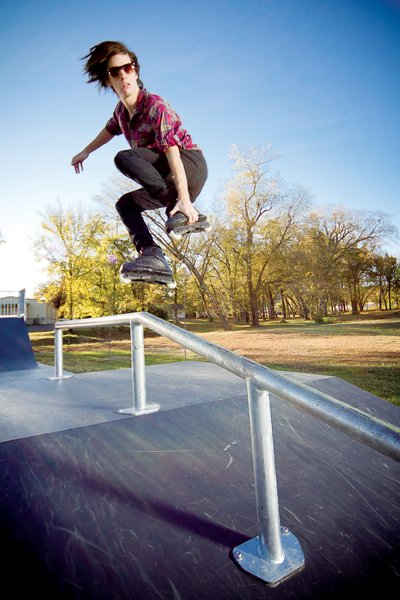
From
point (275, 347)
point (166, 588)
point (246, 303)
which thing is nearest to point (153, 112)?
point (166, 588)

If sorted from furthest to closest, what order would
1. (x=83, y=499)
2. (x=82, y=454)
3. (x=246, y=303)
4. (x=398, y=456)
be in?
(x=246, y=303), (x=82, y=454), (x=83, y=499), (x=398, y=456)

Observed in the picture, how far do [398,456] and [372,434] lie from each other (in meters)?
0.08

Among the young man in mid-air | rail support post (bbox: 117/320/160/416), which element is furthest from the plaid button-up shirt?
rail support post (bbox: 117/320/160/416)

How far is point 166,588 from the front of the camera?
122 centimetres

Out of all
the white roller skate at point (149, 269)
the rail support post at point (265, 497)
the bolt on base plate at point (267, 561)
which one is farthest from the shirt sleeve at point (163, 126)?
the bolt on base plate at point (267, 561)

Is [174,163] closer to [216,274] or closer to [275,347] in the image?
[275,347]

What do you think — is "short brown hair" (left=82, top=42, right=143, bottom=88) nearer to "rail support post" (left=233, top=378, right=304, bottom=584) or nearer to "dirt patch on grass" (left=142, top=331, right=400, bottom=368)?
"rail support post" (left=233, top=378, right=304, bottom=584)

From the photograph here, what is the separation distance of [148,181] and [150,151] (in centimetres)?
19

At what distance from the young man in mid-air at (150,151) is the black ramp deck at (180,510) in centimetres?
114

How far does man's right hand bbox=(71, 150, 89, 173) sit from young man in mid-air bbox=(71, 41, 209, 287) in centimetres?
53

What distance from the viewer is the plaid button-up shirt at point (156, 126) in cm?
215

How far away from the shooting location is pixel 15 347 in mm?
5992

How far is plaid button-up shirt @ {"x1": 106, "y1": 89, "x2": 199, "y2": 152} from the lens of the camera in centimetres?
215

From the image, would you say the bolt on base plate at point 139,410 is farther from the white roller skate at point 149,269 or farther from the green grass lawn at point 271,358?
the green grass lawn at point 271,358
